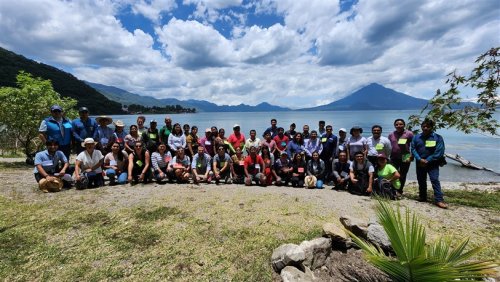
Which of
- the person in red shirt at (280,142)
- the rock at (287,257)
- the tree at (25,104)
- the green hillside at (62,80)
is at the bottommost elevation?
the rock at (287,257)

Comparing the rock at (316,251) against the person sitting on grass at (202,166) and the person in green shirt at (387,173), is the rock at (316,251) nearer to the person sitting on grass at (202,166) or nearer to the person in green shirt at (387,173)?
the person in green shirt at (387,173)

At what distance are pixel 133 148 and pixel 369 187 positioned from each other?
26.5 feet

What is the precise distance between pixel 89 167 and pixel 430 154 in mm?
10439

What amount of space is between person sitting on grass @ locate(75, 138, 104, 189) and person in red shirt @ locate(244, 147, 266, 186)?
495cm

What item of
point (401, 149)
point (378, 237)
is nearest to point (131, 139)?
point (378, 237)

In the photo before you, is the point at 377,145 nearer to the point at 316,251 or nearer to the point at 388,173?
the point at 388,173

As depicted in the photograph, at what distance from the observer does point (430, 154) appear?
26.7 feet

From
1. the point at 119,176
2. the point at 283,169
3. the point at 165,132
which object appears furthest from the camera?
the point at 165,132

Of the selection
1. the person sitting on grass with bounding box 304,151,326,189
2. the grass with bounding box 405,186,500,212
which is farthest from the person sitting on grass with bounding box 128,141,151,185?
the grass with bounding box 405,186,500,212

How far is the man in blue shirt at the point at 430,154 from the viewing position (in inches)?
316

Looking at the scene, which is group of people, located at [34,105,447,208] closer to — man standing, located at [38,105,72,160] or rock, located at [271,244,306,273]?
man standing, located at [38,105,72,160]

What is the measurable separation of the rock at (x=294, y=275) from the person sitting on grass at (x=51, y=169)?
7.49m

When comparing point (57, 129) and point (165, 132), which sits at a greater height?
point (57, 129)

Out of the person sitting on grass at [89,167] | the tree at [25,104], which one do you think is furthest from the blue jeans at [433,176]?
the tree at [25,104]
